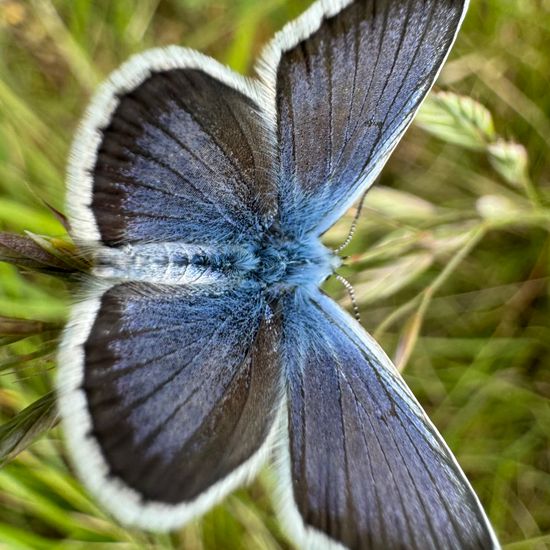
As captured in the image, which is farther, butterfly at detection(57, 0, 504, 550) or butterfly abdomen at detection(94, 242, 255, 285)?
butterfly abdomen at detection(94, 242, 255, 285)

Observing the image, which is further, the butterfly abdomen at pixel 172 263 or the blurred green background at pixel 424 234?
the blurred green background at pixel 424 234

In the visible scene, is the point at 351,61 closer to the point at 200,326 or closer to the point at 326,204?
the point at 326,204

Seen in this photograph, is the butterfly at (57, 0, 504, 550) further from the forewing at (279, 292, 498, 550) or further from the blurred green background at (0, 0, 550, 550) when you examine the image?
the blurred green background at (0, 0, 550, 550)

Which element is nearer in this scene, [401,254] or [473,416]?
[401,254]

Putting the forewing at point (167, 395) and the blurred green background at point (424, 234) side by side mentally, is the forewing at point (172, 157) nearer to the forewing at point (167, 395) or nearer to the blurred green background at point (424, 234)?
the forewing at point (167, 395)

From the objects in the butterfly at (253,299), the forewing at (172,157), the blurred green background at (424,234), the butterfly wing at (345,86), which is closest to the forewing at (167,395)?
the butterfly at (253,299)

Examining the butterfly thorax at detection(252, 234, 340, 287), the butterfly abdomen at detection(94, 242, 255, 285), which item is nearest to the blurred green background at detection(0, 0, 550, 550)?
the butterfly thorax at detection(252, 234, 340, 287)

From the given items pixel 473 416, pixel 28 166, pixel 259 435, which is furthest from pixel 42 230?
pixel 473 416
